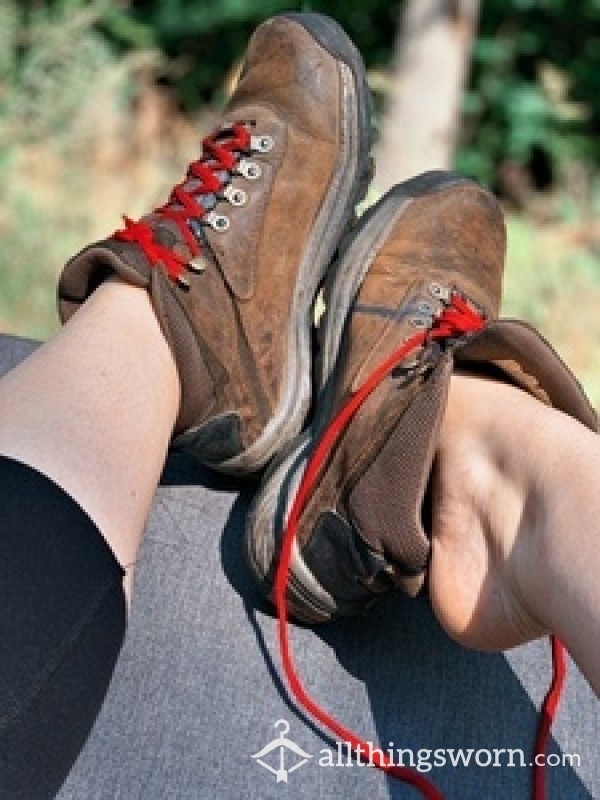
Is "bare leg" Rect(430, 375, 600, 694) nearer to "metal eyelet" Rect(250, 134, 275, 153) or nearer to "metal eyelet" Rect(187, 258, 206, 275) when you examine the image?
"metal eyelet" Rect(187, 258, 206, 275)

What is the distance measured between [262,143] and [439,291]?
302 millimetres

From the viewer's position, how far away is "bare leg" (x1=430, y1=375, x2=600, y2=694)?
1052 mm

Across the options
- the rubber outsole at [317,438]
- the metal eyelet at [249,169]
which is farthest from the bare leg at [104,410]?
the metal eyelet at [249,169]

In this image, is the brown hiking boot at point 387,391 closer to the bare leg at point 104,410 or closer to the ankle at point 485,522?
the ankle at point 485,522

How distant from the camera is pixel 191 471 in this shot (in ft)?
5.02

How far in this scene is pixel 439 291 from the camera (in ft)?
4.70

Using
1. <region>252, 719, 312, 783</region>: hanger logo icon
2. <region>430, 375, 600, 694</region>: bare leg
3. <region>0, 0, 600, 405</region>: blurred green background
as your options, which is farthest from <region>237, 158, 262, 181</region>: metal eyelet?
<region>0, 0, 600, 405</region>: blurred green background

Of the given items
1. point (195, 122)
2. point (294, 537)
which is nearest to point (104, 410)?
point (294, 537)

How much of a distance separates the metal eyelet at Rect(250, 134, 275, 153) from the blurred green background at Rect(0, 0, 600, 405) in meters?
1.02

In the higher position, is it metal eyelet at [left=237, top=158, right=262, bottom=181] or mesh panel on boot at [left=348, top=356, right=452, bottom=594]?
metal eyelet at [left=237, top=158, right=262, bottom=181]

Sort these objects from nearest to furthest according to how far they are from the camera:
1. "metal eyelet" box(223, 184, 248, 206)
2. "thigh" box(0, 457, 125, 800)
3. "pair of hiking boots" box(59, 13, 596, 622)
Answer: "thigh" box(0, 457, 125, 800), "pair of hiking boots" box(59, 13, 596, 622), "metal eyelet" box(223, 184, 248, 206)

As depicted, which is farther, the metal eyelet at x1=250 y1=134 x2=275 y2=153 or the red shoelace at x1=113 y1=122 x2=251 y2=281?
the metal eyelet at x1=250 y1=134 x2=275 y2=153

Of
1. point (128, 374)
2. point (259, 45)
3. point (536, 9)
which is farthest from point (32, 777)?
point (536, 9)

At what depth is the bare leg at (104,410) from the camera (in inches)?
46.6
